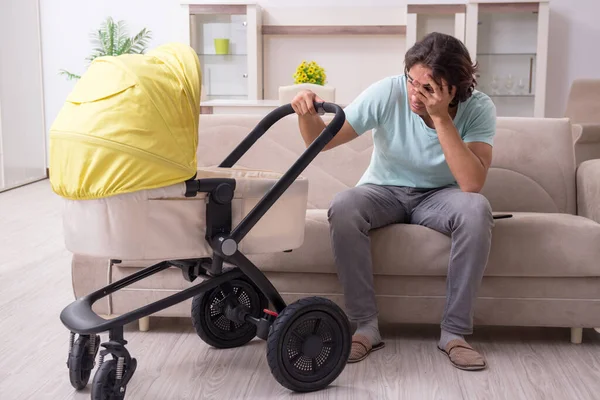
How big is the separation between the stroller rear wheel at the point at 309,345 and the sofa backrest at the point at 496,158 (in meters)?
0.80

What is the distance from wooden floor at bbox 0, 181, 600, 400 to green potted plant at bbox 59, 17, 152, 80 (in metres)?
4.07

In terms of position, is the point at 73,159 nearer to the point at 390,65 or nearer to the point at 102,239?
the point at 102,239

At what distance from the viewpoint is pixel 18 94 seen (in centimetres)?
617

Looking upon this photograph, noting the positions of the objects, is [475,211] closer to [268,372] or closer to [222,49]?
[268,372]

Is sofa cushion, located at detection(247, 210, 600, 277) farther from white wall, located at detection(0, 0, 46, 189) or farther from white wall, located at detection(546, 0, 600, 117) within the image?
white wall, located at detection(546, 0, 600, 117)

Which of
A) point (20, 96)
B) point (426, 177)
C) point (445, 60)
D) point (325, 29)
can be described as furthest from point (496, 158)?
point (20, 96)

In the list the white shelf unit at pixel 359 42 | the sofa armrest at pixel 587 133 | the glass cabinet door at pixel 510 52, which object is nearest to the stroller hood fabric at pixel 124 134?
the sofa armrest at pixel 587 133

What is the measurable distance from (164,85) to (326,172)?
3.52 ft

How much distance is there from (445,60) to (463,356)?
808 millimetres

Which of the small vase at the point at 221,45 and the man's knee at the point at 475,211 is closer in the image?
the man's knee at the point at 475,211

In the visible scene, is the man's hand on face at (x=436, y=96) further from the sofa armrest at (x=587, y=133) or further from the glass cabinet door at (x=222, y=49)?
the glass cabinet door at (x=222, y=49)

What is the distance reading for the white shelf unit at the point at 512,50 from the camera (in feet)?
19.7

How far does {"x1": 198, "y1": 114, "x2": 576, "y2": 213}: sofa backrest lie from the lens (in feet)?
8.51

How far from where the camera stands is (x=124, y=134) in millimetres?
1603
